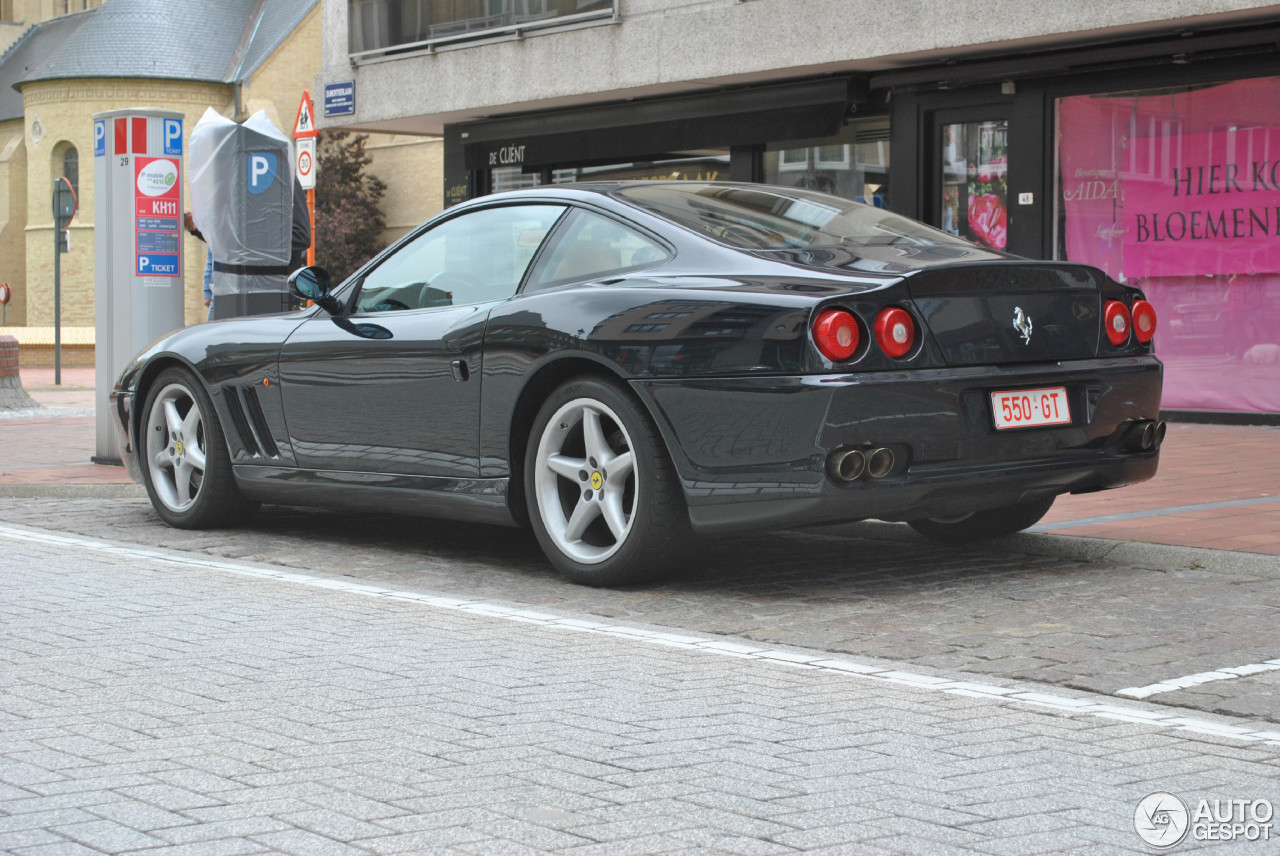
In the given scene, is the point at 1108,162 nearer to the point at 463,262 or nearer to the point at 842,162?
the point at 842,162

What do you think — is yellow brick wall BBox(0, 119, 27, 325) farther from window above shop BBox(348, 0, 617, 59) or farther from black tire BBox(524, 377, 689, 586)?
black tire BBox(524, 377, 689, 586)

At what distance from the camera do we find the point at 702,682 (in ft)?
14.3

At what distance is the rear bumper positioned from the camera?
5156mm

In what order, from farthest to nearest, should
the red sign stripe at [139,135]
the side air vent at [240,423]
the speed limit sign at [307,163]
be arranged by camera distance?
the speed limit sign at [307,163]
the red sign stripe at [139,135]
the side air vent at [240,423]

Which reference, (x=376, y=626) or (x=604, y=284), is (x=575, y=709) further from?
(x=604, y=284)

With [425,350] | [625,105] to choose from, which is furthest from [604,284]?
[625,105]

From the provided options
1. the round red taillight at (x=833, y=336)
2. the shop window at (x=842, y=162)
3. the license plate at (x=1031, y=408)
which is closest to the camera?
the round red taillight at (x=833, y=336)

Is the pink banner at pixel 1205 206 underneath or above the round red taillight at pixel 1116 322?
above

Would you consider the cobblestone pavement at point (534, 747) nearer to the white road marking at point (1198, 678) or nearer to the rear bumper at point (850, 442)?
the white road marking at point (1198, 678)

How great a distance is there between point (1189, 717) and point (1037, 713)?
0.35m

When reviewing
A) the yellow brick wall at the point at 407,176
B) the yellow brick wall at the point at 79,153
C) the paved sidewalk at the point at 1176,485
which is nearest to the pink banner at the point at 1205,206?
the paved sidewalk at the point at 1176,485

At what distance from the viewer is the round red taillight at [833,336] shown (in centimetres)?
513

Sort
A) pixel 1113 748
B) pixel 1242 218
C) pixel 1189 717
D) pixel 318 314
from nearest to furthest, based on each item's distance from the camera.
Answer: pixel 1113 748
pixel 1189 717
pixel 318 314
pixel 1242 218
